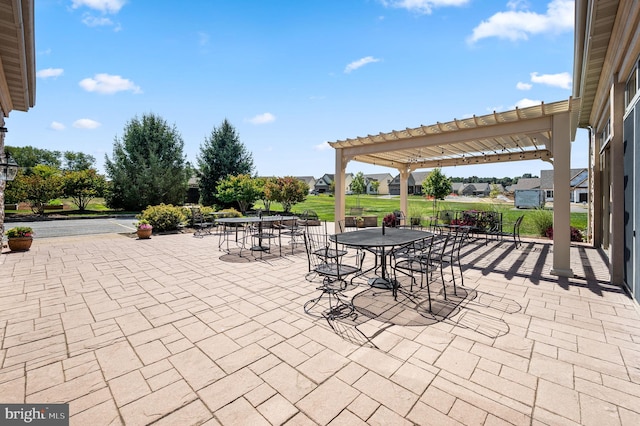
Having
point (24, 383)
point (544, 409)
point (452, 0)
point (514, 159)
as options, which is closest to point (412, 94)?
point (452, 0)

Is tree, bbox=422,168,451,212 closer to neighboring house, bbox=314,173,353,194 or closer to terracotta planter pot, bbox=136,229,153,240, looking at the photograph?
terracotta planter pot, bbox=136,229,153,240

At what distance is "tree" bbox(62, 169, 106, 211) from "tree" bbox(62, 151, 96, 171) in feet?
120

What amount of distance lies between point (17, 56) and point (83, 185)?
18789mm

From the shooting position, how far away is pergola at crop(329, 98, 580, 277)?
484 centimetres

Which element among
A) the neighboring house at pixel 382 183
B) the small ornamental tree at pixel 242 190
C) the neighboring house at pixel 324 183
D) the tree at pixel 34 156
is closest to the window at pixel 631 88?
the small ornamental tree at pixel 242 190

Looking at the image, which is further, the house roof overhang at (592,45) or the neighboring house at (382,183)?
the neighboring house at (382,183)

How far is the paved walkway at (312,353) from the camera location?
1.75 metres

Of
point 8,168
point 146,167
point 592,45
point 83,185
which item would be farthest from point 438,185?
point 83,185

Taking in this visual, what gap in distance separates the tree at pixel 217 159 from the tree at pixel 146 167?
4.69 feet

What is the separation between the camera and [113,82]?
1497 centimetres

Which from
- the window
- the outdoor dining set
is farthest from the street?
the window

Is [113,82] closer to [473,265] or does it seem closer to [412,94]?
[412,94]

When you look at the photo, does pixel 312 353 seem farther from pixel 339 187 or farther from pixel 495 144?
pixel 495 144

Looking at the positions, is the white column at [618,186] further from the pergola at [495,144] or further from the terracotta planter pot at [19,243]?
the terracotta planter pot at [19,243]
